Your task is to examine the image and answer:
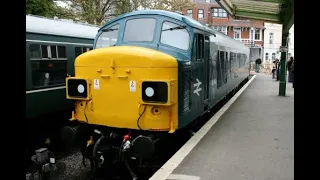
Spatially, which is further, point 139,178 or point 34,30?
point 34,30

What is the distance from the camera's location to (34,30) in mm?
7938

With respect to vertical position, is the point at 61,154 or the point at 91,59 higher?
the point at 91,59

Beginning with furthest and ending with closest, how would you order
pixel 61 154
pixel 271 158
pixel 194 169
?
pixel 61 154
pixel 271 158
pixel 194 169

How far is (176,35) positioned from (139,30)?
743mm

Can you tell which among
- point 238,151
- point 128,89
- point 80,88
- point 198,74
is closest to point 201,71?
point 198,74

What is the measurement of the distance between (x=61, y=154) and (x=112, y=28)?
3447 millimetres

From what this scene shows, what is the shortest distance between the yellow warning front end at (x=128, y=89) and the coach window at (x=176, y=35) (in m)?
0.82

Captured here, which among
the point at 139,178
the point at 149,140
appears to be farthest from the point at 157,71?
the point at 139,178

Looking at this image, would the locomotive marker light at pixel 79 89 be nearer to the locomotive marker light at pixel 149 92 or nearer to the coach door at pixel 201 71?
the locomotive marker light at pixel 149 92

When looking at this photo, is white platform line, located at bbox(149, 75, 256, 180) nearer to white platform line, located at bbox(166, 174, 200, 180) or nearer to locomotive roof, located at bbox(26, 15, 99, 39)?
white platform line, located at bbox(166, 174, 200, 180)

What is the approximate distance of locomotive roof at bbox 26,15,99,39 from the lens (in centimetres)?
800

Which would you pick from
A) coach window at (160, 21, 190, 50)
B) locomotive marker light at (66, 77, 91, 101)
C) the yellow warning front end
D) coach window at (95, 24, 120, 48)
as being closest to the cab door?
coach window at (160, 21, 190, 50)

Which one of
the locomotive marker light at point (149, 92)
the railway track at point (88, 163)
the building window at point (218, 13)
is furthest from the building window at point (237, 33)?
the locomotive marker light at point (149, 92)
